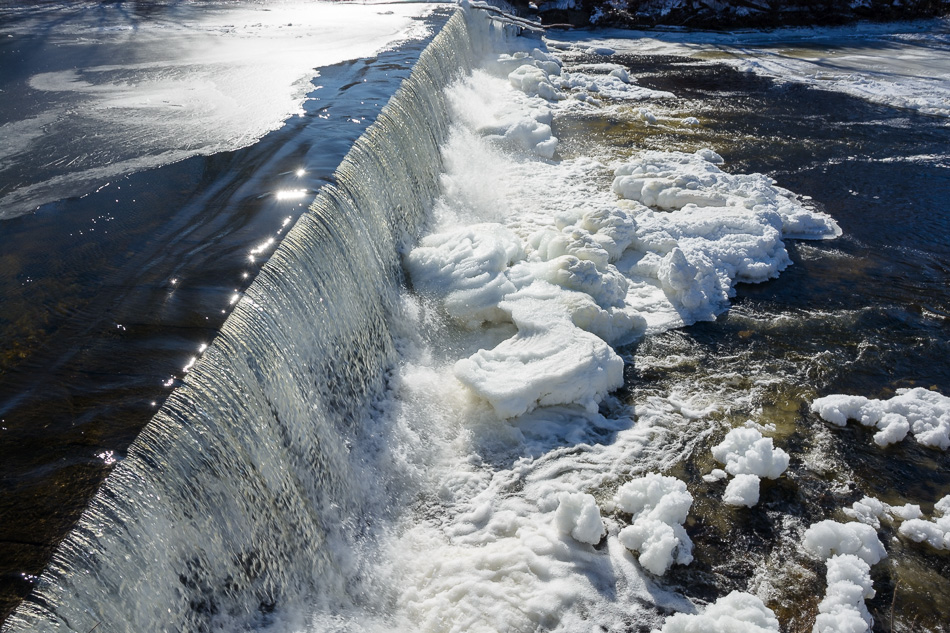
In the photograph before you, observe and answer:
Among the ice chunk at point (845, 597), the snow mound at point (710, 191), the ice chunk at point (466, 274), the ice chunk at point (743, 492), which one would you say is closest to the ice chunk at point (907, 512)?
the ice chunk at point (845, 597)

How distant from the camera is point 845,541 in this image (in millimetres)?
3650

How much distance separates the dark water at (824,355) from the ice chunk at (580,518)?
1.66ft

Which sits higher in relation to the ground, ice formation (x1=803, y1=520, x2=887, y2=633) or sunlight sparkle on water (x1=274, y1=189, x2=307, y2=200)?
sunlight sparkle on water (x1=274, y1=189, x2=307, y2=200)

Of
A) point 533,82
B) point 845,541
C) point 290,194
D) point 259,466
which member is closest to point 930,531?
point 845,541

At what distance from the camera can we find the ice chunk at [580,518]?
3672 mm

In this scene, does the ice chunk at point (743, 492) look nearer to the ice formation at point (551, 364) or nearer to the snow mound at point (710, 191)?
the ice formation at point (551, 364)

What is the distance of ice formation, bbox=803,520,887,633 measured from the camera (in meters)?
3.24

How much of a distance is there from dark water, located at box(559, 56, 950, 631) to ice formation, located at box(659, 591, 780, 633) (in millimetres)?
201

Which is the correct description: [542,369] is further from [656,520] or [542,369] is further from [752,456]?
[752,456]

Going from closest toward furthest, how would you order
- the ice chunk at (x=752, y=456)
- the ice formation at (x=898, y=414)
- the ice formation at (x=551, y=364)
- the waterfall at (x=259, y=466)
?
1. the waterfall at (x=259, y=466)
2. the ice formation at (x=551, y=364)
3. the ice chunk at (x=752, y=456)
4. the ice formation at (x=898, y=414)

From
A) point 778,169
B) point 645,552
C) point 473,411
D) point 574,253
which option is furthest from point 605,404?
point 778,169

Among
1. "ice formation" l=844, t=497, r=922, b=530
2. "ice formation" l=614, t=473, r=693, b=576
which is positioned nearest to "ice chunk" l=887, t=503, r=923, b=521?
"ice formation" l=844, t=497, r=922, b=530

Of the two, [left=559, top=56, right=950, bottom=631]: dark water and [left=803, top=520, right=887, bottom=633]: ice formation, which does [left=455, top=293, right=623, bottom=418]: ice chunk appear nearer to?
[left=559, top=56, right=950, bottom=631]: dark water

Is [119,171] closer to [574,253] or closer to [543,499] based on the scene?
[574,253]
